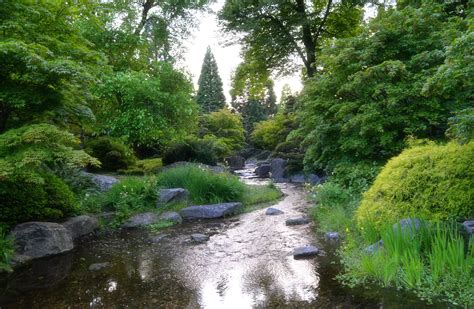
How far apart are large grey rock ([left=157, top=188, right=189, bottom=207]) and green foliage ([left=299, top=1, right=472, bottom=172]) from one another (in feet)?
11.8

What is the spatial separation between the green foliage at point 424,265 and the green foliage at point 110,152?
10.3 metres

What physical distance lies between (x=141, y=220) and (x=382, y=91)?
6015mm

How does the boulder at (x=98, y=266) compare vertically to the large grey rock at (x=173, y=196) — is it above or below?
below

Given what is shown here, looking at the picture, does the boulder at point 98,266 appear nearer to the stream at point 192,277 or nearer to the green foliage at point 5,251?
the stream at point 192,277

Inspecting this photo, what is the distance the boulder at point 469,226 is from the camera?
4.01m

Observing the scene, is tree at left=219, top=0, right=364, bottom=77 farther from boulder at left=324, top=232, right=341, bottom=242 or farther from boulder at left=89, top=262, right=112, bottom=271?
boulder at left=89, top=262, right=112, bottom=271

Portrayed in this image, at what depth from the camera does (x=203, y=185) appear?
10016 mm

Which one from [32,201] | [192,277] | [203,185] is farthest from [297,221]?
[32,201]

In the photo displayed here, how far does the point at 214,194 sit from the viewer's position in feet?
33.2

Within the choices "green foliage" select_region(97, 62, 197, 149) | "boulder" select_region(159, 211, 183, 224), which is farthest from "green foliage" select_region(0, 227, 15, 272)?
"green foliage" select_region(97, 62, 197, 149)

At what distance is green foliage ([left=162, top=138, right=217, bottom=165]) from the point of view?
1462 cm

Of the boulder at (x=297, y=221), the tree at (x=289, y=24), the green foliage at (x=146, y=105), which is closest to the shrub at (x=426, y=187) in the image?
the boulder at (x=297, y=221)

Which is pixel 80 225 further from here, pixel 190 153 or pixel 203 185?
pixel 190 153

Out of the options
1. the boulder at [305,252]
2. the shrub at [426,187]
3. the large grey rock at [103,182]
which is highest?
the shrub at [426,187]
